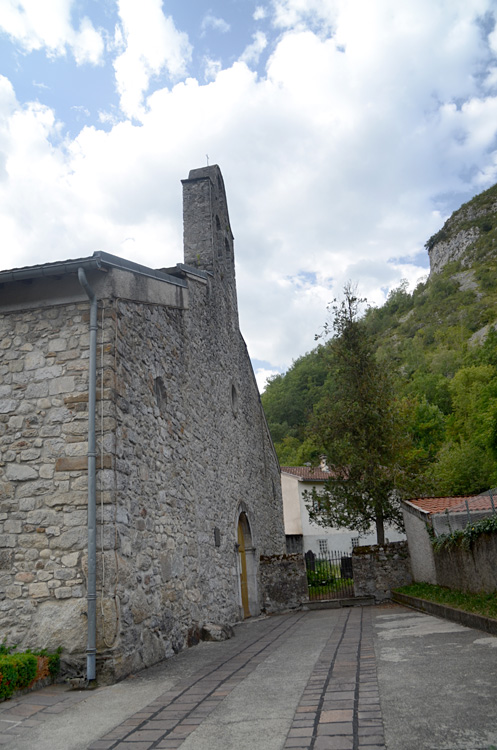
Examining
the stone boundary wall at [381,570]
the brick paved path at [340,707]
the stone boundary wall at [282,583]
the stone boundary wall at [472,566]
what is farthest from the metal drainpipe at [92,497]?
the stone boundary wall at [381,570]

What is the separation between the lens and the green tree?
→ 1661cm

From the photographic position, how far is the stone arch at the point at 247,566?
13.5 m

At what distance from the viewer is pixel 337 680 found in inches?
188

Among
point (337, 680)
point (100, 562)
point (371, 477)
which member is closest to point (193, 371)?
point (100, 562)

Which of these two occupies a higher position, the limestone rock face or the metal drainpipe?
the limestone rock face

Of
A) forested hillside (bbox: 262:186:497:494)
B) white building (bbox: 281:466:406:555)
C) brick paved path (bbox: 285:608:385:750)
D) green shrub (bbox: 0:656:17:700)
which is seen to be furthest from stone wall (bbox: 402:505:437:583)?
white building (bbox: 281:466:406:555)

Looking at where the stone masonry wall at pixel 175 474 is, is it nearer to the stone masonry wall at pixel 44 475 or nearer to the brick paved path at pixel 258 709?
the stone masonry wall at pixel 44 475

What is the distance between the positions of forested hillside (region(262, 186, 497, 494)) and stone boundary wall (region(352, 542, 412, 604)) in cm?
314

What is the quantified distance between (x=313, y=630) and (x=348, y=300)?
11678 millimetres

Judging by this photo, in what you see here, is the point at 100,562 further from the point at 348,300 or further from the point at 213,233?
the point at 348,300

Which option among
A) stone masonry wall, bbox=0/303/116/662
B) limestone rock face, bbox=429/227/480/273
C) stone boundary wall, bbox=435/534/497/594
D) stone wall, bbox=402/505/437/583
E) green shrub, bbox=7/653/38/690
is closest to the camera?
green shrub, bbox=7/653/38/690

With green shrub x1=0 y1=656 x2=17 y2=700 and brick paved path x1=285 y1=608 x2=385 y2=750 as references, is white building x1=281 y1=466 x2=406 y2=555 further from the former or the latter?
green shrub x1=0 y1=656 x2=17 y2=700

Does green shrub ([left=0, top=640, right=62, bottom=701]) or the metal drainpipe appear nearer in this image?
green shrub ([left=0, top=640, right=62, bottom=701])

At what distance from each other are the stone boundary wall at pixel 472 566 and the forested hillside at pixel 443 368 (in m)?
6.64
